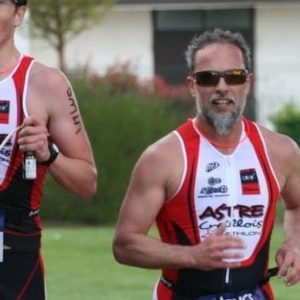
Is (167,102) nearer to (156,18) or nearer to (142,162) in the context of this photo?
(156,18)

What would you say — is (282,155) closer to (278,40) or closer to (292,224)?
(292,224)

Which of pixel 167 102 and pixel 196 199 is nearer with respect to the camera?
pixel 196 199

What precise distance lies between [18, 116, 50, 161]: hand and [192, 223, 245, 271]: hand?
0.70 m

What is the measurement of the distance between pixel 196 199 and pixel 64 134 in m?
0.59

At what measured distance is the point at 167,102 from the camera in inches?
842

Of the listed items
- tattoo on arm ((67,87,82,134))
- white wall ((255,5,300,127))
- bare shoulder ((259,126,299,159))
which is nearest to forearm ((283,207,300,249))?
bare shoulder ((259,126,299,159))

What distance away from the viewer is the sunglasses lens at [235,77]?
17.7 ft

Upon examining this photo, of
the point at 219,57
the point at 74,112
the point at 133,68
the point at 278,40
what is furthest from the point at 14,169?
the point at 278,40

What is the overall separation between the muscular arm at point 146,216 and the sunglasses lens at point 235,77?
1.14 ft

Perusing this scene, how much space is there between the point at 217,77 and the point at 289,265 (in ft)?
2.67

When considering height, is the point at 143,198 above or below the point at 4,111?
below

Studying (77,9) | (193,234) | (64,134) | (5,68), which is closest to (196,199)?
(193,234)

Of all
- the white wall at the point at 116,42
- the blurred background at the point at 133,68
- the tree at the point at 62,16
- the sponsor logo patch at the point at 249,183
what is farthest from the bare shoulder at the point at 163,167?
the white wall at the point at 116,42

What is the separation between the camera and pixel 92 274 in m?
12.9
